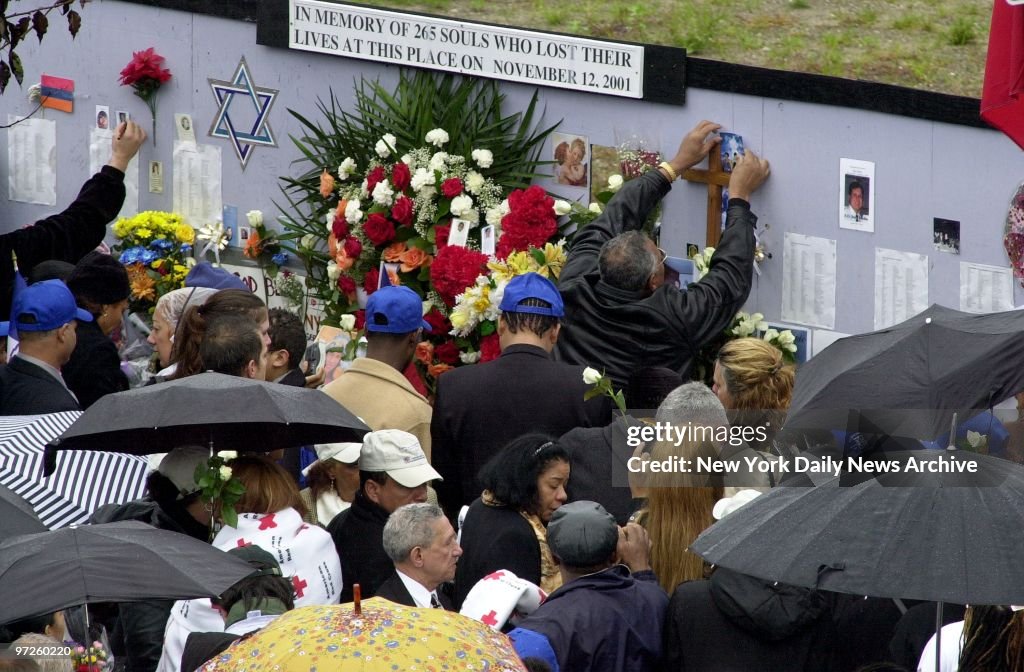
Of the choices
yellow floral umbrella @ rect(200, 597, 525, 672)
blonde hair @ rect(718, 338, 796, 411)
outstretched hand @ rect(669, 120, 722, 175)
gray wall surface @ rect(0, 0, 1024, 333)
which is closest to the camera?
yellow floral umbrella @ rect(200, 597, 525, 672)

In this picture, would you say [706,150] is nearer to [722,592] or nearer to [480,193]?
[480,193]

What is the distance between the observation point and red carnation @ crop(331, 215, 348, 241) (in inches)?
351

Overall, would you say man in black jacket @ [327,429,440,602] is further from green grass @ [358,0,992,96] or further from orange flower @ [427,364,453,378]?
green grass @ [358,0,992,96]

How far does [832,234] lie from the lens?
784cm

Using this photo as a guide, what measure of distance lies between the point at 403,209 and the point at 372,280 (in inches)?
18.0

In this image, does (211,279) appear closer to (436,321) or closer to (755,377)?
(436,321)

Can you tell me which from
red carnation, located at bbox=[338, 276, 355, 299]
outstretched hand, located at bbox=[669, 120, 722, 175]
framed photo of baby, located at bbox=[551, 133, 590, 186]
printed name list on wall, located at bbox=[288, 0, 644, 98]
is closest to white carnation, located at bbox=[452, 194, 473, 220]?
framed photo of baby, located at bbox=[551, 133, 590, 186]

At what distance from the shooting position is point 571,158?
28.1 ft

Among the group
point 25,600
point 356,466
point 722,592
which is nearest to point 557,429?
point 356,466

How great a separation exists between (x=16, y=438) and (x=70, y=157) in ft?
15.8

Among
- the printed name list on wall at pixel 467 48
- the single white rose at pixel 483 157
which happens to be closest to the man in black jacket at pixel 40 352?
the single white rose at pixel 483 157

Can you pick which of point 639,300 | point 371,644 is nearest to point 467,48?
point 639,300

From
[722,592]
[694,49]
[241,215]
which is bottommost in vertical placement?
[722,592]

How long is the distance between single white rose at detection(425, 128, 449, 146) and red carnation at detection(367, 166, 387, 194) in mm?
328
